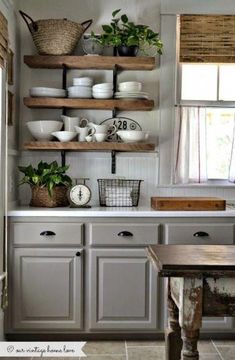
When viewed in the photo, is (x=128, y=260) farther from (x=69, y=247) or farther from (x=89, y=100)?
(x=89, y=100)

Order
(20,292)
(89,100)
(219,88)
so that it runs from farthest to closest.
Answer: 1. (219,88)
2. (89,100)
3. (20,292)

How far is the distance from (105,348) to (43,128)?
1615 mm

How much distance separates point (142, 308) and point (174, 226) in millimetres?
600

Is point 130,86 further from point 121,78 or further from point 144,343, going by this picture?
point 144,343

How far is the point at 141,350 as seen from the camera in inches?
125

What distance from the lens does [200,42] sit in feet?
12.2

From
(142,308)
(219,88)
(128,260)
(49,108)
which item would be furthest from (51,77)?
(142,308)

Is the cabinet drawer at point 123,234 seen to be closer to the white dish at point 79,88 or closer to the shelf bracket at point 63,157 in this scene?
the shelf bracket at point 63,157

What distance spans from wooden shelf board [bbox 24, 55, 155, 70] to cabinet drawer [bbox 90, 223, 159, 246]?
1.22 m

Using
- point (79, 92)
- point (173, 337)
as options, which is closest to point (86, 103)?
point (79, 92)

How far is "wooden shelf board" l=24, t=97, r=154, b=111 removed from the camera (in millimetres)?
3496

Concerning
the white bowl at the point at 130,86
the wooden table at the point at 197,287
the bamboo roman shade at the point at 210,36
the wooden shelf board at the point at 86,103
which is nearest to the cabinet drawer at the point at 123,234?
the wooden shelf board at the point at 86,103

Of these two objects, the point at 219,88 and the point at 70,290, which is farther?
the point at 219,88

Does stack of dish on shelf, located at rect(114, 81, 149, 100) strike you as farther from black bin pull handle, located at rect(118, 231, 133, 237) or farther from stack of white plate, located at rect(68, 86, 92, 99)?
black bin pull handle, located at rect(118, 231, 133, 237)
